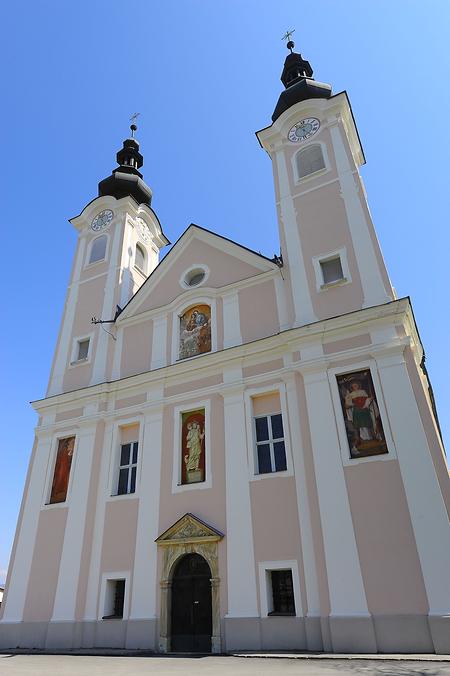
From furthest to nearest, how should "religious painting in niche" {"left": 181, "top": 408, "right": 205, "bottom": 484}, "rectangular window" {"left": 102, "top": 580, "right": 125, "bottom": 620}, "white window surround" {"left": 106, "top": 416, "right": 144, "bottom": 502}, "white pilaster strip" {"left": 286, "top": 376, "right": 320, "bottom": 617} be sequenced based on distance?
1. "white window surround" {"left": 106, "top": 416, "right": 144, "bottom": 502}
2. "religious painting in niche" {"left": 181, "top": 408, "right": 205, "bottom": 484}
3. "rectangular window" {"left": 102, "top": 580, "right": 125, "bottom": 620}
4. "white pilaster strip" {"left": 286, "top": 376, "right": 320, "bottom": 617}

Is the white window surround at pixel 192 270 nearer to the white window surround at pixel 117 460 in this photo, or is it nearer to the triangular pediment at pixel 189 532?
the white window surround at pixel 117 460

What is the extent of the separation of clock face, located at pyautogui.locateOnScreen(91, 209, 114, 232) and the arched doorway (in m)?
13.9

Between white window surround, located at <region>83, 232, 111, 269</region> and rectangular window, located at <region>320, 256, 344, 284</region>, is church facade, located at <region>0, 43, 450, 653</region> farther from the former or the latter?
white window surround, located at <region>83, 232, 111, 269</region>

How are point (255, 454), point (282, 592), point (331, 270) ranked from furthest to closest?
point (331, 270) → point (255, 454) → point (282, 592)

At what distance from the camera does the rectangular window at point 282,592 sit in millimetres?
10156

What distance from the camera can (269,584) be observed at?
413 inches

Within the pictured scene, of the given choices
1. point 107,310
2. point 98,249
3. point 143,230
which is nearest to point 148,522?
point 107,310

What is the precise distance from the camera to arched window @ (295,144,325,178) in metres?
15.8

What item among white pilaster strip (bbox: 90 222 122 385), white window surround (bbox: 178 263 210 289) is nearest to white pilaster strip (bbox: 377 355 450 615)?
white window surround (bbox: 178 263 210 289)

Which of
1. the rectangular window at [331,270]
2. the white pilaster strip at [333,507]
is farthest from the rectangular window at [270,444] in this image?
the rectangular window at [331,270]

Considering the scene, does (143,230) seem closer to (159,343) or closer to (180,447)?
(159,343)

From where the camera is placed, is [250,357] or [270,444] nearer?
[270,444]

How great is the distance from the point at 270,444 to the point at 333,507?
2381mm

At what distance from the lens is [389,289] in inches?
484
